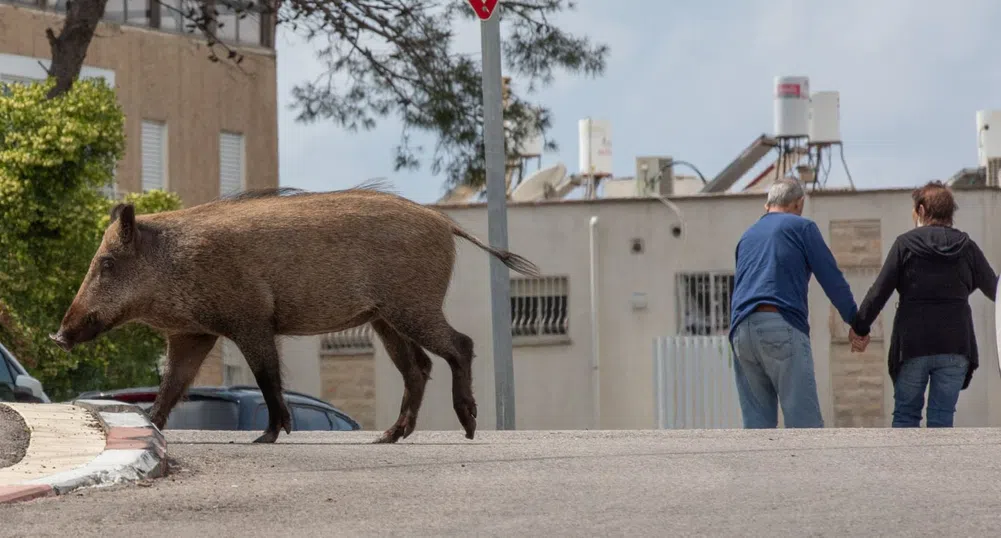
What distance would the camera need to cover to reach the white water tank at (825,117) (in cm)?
3306

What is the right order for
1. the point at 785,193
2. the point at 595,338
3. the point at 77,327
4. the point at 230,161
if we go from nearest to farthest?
the point at 77,327, the point at 785,193, the point at 595,338, the point at 230,161

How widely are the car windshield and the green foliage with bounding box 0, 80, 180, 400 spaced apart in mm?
5814

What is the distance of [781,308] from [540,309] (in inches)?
800

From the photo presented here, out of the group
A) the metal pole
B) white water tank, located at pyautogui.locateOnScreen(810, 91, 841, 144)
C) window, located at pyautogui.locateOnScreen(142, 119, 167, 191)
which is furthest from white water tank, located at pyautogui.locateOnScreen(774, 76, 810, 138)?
the metal pole

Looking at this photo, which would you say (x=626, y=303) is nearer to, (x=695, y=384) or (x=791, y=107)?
(x=695, y=384)

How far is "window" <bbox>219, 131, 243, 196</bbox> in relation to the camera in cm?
3259

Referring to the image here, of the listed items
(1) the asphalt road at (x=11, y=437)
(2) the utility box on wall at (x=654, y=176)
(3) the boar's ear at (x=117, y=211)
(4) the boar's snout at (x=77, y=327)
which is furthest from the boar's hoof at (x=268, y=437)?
(2) the utility box on wall at (x=654, y=176)

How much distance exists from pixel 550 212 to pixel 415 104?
513cm

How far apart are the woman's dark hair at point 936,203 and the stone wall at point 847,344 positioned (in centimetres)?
1882

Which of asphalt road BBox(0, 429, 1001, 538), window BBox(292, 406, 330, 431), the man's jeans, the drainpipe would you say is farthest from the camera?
the drainpipe

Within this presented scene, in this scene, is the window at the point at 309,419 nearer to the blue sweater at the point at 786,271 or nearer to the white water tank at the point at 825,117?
the blue sweater at the point at 786,271

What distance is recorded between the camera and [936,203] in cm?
1115

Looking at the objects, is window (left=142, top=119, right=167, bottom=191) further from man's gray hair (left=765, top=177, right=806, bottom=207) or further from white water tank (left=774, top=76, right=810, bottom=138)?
man's gray hair (left=765, top=177, right=806, bottom=207)

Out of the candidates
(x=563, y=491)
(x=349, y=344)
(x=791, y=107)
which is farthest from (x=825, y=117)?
(x=563, y=491)
